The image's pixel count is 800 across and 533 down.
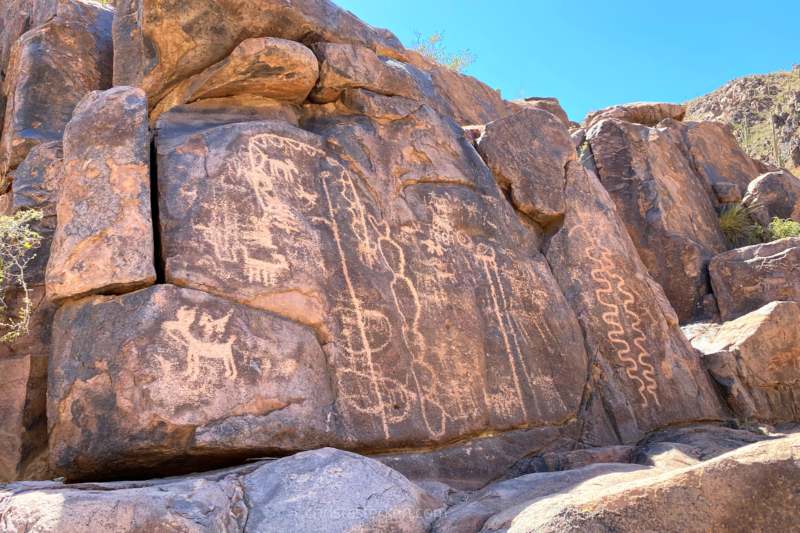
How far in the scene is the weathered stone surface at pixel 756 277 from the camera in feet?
21.2

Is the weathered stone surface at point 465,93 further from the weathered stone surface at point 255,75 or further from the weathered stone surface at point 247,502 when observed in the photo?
the weathered stone surface at point 247,502

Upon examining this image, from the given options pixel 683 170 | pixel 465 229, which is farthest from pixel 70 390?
pixel 683 170

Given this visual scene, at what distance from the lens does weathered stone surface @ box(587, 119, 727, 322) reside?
6.91 m

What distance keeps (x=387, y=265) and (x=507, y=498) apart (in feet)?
6.17

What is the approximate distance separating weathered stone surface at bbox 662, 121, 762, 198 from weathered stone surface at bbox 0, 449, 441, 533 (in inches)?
271

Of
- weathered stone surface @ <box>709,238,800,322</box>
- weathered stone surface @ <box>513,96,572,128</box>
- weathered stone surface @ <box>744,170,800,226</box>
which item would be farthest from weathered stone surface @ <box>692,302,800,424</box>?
weathered stone surface @ <box>513,96,572,128</box>

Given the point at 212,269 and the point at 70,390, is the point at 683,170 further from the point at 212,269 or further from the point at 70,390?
the point at 70,390

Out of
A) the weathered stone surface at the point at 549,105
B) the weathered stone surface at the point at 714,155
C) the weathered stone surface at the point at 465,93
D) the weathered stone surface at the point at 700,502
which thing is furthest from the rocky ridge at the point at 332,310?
the weathered stone surface at the point at 549,105

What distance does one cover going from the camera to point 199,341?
3605mm

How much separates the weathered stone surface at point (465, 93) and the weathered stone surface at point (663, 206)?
4.56ft

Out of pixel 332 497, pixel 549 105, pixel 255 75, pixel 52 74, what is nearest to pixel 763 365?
pixel 332 497

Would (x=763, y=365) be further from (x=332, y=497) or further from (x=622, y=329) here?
(x=332, y=497)

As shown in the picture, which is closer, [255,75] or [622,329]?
[255,75]

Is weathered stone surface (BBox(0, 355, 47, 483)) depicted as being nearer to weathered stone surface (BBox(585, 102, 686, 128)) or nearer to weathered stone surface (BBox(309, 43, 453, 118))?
weathered stone surface (BBox(309, 43, 453, 118))
